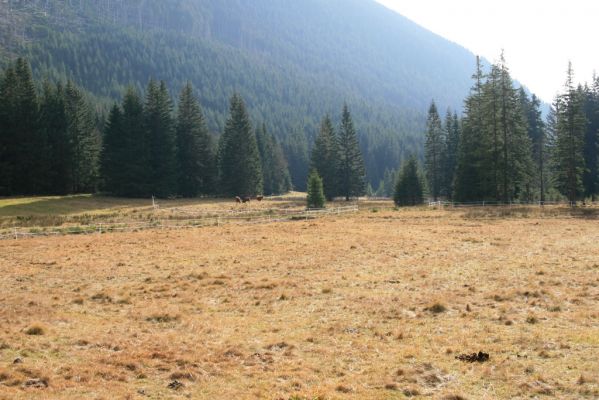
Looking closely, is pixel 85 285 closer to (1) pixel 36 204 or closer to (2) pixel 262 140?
(1) pixel 36 204

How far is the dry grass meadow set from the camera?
9930mm

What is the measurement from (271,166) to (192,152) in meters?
32.4

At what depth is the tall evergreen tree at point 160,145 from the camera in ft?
271

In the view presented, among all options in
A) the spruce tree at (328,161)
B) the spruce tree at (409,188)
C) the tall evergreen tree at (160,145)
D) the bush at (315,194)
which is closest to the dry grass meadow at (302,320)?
the bush at (315,194)

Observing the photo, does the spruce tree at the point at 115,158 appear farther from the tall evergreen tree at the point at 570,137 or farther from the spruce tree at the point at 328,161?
the tall evergreen tree at the point at 570,137

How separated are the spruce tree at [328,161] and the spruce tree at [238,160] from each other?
491 inches

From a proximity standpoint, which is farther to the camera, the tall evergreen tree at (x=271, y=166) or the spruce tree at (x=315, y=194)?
the tall evergreen tree at (x=271, y=166)

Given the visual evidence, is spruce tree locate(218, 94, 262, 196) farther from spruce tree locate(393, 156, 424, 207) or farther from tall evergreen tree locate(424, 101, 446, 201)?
tall evergreen tree locate(424, 101, 446, 201)

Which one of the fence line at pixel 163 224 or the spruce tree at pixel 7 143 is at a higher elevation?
the spruce tree at pixel 7 143

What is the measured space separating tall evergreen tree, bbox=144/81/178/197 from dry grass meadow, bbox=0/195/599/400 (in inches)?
2041

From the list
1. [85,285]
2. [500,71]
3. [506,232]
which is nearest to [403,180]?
[500,71]

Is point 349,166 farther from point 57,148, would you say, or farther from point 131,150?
point 57,148

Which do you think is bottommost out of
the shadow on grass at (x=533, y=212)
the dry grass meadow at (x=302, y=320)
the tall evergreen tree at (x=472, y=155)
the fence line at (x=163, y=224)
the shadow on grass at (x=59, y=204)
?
the dry grass meadow at (x=302, y=320)

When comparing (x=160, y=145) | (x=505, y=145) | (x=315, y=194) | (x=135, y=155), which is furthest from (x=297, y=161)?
(x=505, y=145)
